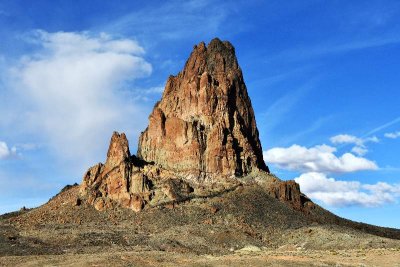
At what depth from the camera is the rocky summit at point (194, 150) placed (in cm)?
10962

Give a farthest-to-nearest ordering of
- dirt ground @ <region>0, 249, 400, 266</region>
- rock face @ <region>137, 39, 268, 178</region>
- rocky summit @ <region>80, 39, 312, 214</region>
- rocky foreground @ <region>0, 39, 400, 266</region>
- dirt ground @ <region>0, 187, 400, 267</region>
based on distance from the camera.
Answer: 1. rock face @ <region>137, 39, 268, 178</region>
2. rocky summit @ <region>80, 39, 312, 214</region>
3. rocky foreground @ <region>0, 39, 400, 266</region>
4. dirt ground @ <region>0, 187, 400, 267</region>
5. dirt ground @ <region>0, 249, 400, 266</region>

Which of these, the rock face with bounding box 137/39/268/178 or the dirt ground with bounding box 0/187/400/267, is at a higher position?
the rock face with bounding box 137/39/268/178

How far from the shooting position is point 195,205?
346 feet

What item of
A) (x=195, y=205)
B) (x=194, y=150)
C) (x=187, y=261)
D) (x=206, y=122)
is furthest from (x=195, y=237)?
(x=206, y=122)

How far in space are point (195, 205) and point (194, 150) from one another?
17.1 m

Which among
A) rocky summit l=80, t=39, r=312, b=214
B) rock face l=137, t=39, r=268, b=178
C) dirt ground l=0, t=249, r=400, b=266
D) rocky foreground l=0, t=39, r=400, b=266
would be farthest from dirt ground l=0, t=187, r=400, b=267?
rock face l=137, t=39, r=268, b=178

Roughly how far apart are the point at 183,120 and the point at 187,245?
146 feet

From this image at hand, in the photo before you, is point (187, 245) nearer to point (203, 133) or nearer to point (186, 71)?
point (203, 133)

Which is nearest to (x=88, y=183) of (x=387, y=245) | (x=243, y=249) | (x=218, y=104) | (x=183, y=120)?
(x=183, y=120)

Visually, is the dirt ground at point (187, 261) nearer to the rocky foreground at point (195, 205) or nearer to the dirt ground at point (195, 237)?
the dirt ground at point (195, 237)

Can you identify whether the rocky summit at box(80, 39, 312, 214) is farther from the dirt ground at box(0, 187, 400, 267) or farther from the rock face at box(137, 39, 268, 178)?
the dirt ground at box(0, 187, 400, 267)

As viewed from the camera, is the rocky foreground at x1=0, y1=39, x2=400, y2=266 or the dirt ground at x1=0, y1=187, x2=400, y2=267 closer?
the dirt ground at x1=0, y1=187, x2=400, y2=267

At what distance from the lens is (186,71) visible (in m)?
136

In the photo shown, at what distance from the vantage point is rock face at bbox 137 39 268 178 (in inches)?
4685
